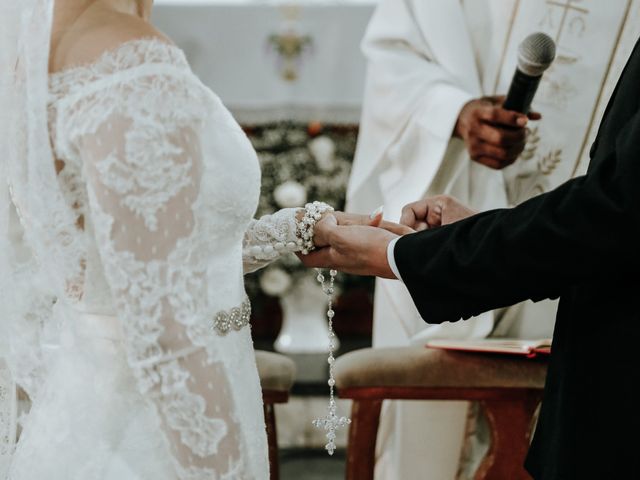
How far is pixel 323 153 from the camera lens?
17.6ft

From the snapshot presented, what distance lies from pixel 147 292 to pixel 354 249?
0.73m

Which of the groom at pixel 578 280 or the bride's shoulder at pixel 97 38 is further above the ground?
the bride's shoulder at pixel 97 38

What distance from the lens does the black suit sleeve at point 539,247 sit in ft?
5.38

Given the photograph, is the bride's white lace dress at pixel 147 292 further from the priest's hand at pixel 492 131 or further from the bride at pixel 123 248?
the priest's hand at pixel 492 131

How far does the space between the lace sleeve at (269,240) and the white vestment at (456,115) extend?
1065 mm

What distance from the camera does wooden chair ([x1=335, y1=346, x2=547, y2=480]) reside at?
2699mm

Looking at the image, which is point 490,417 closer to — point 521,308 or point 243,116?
point 521,308

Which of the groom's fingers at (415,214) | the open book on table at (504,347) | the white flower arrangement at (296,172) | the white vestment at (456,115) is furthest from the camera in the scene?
the white flower arrangement at (296,172)

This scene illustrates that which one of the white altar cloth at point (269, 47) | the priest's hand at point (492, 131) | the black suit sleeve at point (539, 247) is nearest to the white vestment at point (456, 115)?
the priest's hand at point (492, 131)

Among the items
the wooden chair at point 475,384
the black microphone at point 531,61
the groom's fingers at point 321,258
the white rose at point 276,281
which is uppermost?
the black microphone at point 531,61

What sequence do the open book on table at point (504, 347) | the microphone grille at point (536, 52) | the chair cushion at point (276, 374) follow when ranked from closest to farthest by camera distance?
the microphone grille at point (536, 52) → the open book on table at point (504, 347) → the chair cushion at point (276, 374)

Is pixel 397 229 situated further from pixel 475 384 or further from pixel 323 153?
pixel 323 153

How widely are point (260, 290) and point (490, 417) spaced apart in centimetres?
281

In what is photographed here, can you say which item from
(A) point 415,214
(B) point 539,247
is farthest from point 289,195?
(B) point 539,247
